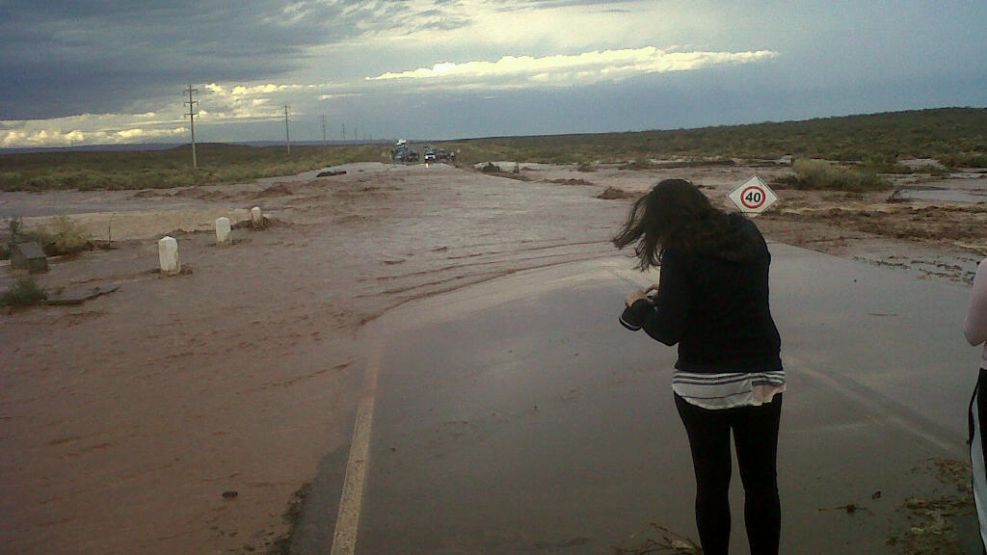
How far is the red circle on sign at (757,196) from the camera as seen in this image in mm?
12289

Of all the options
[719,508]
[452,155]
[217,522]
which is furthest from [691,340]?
[452,155]

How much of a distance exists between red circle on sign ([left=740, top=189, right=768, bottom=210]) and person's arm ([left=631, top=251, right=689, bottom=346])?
887 centimetres

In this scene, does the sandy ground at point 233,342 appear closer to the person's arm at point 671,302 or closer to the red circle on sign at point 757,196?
the person's arm at point 671,302

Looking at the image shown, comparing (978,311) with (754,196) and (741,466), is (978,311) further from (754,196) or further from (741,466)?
(754,196)

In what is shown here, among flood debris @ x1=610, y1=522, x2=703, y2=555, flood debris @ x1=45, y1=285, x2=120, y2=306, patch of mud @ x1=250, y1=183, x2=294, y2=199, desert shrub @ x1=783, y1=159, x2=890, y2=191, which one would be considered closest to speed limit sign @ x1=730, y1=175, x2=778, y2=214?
flood debris @ x1=610, y1=522, x2=703, y2=555

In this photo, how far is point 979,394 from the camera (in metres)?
3.73

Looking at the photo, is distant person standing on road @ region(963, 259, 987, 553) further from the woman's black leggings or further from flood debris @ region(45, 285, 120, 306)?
flood debris @ region(45, 285, 120, 306)

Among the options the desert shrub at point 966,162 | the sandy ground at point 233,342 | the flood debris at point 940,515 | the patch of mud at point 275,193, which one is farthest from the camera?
the patch of mud at point 275,193

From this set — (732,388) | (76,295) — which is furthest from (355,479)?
(76,295)

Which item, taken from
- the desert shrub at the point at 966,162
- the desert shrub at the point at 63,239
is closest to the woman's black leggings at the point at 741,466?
the desert shrub at the point at 63,239

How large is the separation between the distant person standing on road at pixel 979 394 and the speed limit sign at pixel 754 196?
28.1ft

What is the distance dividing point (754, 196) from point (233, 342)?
684cm

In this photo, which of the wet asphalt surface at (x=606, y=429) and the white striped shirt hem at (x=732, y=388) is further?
the wet asphalt surface at (x=606, y=429)

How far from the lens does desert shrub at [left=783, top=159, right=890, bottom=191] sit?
3161 cm
